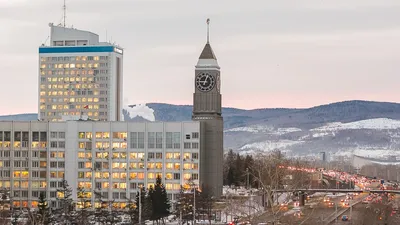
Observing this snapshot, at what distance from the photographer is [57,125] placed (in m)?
173

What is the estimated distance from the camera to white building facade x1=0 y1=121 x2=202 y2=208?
171 meters

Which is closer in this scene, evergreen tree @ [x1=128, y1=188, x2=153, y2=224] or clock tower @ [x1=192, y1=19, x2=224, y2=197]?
evergreen tree @ [x1=128, y1=188, x2=153, y2=224]

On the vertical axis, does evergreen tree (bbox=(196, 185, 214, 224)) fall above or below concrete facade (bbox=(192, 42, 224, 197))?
below

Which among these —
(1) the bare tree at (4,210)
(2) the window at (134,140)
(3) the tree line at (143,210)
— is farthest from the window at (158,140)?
(1) the bare tree at (4,210)

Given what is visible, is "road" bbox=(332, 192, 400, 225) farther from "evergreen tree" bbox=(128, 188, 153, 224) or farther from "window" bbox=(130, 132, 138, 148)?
"window" bbox=(130, 132, 138, 148)

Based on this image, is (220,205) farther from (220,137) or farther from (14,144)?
(14,144)

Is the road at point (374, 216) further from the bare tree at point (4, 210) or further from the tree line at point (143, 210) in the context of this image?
the bare tree at point (4, 210)

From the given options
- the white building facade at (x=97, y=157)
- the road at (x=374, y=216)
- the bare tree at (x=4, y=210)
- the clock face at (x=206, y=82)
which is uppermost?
the clock face at (x=206, y=82)

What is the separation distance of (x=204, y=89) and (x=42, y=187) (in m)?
36.5

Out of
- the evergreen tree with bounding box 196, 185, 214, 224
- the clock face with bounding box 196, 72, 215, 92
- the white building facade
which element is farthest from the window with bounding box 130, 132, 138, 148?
the evergreen tree with bounding box 196, 185, 214, 224

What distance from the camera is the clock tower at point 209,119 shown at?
176 metres

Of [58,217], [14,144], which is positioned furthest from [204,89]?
[58,217]

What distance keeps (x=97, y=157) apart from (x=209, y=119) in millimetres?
22895

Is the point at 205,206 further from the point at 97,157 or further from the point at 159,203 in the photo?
the point at 97,157
